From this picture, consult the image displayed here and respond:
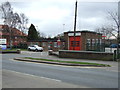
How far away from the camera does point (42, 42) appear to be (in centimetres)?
5012

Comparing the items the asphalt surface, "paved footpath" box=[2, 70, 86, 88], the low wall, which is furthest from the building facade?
"paved footpath" box=[2, 70, 86, 88]

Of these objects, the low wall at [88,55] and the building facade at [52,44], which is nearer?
the low wall at [88,55]

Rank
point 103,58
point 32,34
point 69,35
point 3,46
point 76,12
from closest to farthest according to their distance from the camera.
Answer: point 103,58, point 76,12, point 3,46, point 69,35, point 32,34

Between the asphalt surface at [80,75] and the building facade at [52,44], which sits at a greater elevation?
the building facade at [52,44]

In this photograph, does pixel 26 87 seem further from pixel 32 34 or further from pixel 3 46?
pixel 32 34

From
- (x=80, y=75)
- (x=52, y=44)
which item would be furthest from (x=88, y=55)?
(x=52, y=44)

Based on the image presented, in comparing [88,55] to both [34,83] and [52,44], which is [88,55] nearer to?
[34,83]

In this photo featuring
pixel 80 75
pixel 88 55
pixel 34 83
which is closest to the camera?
pixel 34 83

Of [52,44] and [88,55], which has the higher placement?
[52,44]

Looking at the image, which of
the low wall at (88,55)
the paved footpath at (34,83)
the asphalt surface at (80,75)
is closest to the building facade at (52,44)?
the low wall at (88,55)

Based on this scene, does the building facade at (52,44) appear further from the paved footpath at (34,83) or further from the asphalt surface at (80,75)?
the paved footpath at (34,83)

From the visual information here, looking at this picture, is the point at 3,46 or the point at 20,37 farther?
the point at 20,37

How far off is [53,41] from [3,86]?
40105 millimetres

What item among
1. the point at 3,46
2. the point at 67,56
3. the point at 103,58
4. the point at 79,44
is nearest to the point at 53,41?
the point at 79,44
